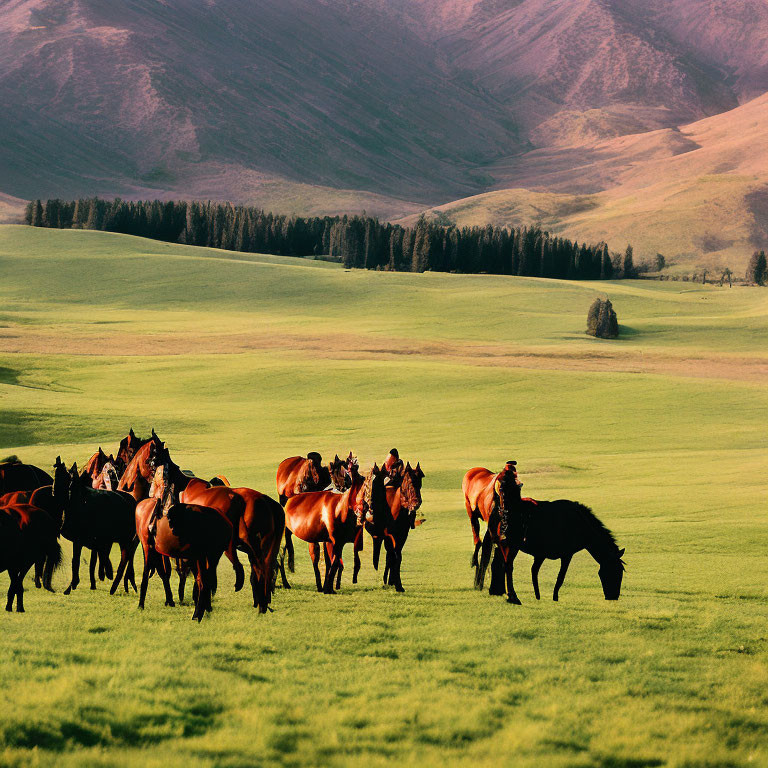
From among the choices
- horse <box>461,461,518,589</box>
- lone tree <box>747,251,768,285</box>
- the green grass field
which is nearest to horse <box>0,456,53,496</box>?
the green grass field

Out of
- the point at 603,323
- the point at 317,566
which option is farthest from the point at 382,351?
the point at 317,566

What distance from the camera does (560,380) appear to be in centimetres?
5916

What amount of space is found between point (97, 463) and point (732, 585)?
12962 millimetres

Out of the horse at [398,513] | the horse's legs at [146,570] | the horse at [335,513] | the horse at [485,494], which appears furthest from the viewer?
the horse at [398,513]

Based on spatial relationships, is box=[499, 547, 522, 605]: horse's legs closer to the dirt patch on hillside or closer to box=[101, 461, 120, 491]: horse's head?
box=[101, 461, 120, 491]: horse's head

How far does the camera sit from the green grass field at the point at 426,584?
9.34 meters

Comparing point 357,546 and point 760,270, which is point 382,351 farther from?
point 760,270

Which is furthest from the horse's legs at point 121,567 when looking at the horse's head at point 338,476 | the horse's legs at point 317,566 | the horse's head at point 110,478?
the horse's head at point 338,476

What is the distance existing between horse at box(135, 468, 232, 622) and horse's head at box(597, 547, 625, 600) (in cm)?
637

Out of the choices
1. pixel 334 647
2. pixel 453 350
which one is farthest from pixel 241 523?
pixel 453 350

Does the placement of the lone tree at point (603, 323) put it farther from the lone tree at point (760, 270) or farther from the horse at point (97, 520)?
the lone tree at point (760, 270)

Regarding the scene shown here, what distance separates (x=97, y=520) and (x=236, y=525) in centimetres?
251

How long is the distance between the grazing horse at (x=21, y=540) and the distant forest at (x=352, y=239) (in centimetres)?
15581

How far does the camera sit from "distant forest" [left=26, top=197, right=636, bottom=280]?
570 ft
